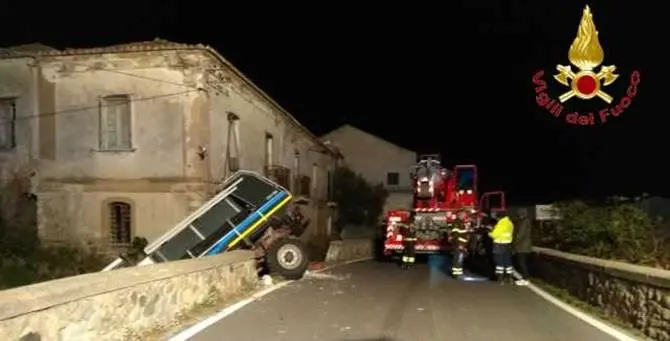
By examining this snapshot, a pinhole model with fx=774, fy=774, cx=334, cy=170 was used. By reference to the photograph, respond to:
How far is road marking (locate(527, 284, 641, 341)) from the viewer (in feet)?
31.5

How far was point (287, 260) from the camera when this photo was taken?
18047mm

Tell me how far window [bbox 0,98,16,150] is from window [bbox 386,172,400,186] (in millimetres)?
35379

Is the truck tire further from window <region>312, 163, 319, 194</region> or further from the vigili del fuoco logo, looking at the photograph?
window <region>312, 163, 319, 194</region>

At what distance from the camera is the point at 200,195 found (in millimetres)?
23422

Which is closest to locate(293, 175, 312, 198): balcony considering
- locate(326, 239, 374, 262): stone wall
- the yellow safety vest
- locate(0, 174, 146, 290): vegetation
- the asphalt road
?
locate(326, 239, 374, 262): stone wall

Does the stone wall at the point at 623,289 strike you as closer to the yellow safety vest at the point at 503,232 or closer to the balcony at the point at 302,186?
the yellow safety vest at the point at 503,232

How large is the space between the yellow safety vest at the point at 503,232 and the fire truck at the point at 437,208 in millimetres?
4618

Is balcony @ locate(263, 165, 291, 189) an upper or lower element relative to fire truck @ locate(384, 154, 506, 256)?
upper

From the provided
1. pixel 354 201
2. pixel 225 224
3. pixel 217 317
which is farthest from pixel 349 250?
pixel 354 201

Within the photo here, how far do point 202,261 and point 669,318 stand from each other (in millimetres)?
7190

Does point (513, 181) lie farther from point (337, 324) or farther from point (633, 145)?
point (337, 324)

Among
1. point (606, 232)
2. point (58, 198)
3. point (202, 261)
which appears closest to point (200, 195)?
point (58, 198)

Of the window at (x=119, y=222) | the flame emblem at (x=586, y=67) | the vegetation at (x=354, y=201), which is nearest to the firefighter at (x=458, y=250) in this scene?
the flame emblem at (x=586, y=67)

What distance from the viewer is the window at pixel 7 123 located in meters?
24.9
